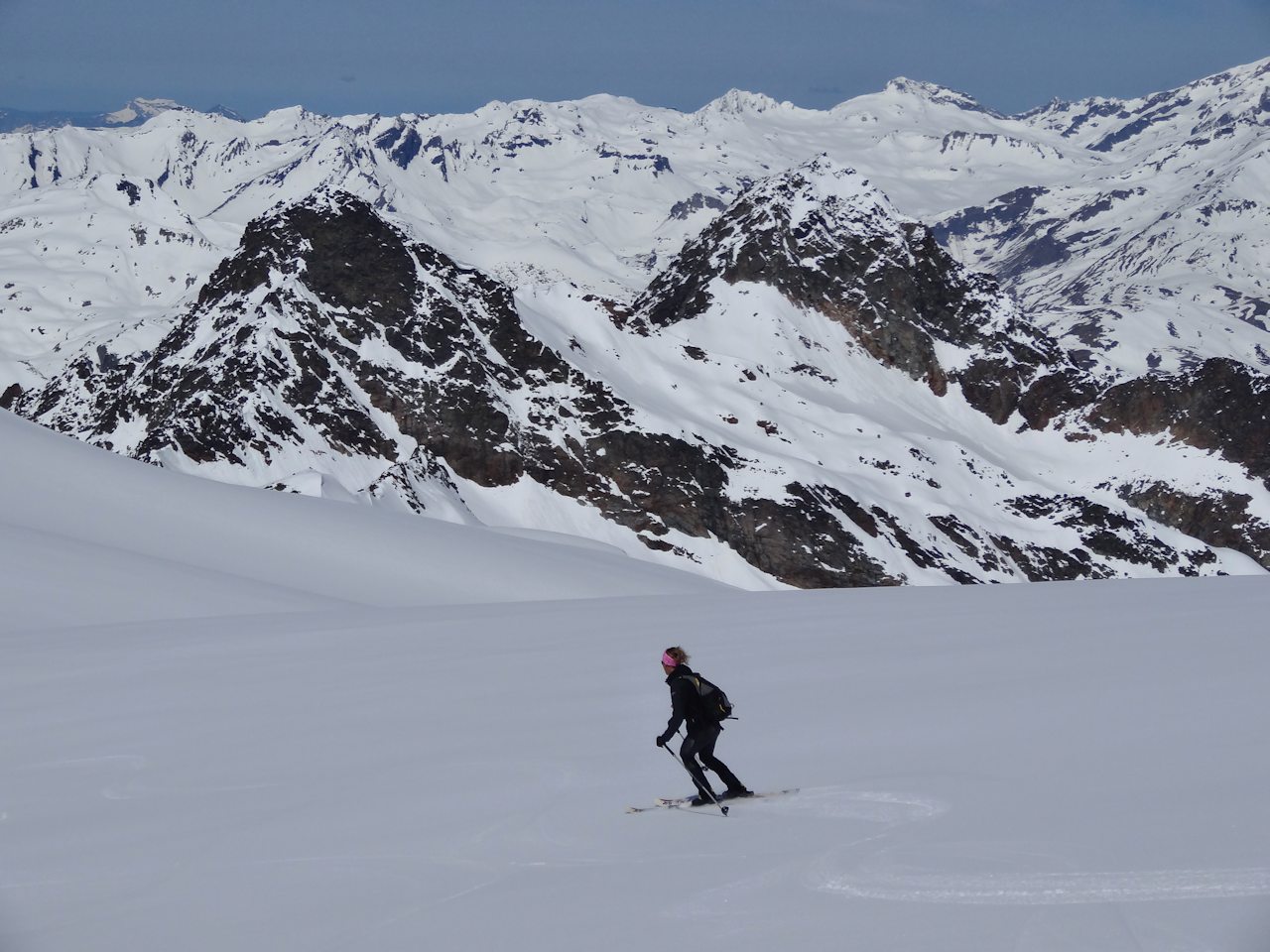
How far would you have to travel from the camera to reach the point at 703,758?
46.6 feet

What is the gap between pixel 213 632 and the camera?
84.0 feet

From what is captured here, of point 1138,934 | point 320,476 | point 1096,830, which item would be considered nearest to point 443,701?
point 1096,830

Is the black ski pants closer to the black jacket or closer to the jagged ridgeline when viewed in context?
the black jacket

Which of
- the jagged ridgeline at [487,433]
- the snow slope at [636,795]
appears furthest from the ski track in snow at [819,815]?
the jagged ridgeline at [487,433]

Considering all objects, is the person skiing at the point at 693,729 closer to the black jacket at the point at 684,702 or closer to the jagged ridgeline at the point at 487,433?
the black jacket at the point at 684,702

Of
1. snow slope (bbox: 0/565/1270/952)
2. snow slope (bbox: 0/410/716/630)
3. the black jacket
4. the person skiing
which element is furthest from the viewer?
snow slope (bbox: 0/410/716/630)

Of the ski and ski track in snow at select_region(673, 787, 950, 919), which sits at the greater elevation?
the ski

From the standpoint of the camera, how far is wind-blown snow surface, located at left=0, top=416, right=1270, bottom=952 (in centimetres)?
1102

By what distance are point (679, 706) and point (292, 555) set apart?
28.2 m

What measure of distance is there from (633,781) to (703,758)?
3.48ft

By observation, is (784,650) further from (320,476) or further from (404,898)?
(320,476)

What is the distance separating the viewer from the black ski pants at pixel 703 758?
45.8ft

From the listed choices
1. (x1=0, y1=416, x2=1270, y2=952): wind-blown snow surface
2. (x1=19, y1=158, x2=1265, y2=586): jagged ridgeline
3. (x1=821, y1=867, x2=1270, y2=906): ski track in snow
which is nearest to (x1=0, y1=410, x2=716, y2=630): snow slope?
(x1=0, y1=416, x2=1270, y2=952): wind-blown snow surface

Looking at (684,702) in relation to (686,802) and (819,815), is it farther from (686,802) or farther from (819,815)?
(819,815)
